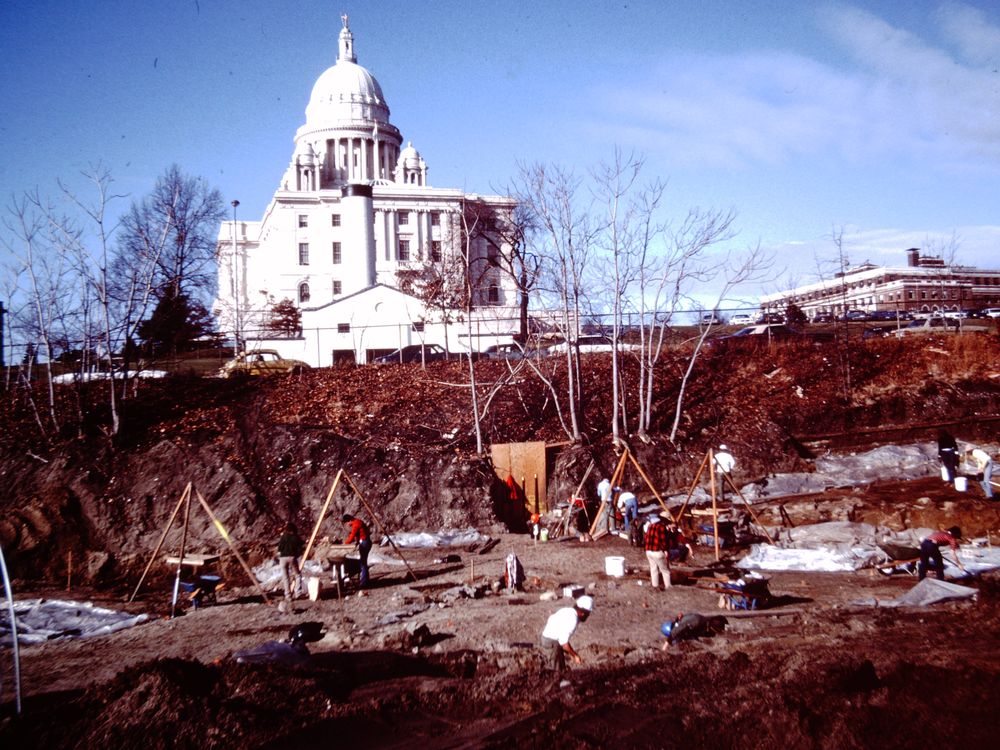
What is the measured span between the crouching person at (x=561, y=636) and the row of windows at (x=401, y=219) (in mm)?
62536

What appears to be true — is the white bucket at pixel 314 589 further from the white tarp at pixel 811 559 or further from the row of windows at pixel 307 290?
the row of windows at pixel 307 290

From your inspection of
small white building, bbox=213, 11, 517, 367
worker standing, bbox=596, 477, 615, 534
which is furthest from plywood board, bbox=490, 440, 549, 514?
small white building, bbox=213, 11, 517, 367

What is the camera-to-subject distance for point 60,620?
1373 cm

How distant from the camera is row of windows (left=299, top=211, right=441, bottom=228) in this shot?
222 feet

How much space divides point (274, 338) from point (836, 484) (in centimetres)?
2952

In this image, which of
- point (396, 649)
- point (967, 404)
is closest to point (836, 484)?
point (967, 404)

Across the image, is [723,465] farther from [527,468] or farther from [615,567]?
[527,468]

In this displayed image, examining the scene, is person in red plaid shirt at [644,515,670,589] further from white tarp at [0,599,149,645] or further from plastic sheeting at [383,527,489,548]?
white tarp at [0,599,149,645]

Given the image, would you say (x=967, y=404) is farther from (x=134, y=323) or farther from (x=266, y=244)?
Result: (x=266, y=244)

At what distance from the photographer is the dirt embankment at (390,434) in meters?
20.4

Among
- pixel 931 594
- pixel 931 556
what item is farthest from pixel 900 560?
pixel 931 594

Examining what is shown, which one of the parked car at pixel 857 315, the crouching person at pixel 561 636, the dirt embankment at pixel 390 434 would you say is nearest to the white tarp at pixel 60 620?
the dirt embankment at pixel 390 434

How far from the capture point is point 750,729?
24.2ft

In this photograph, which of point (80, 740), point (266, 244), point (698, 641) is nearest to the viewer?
point (80, 740)
